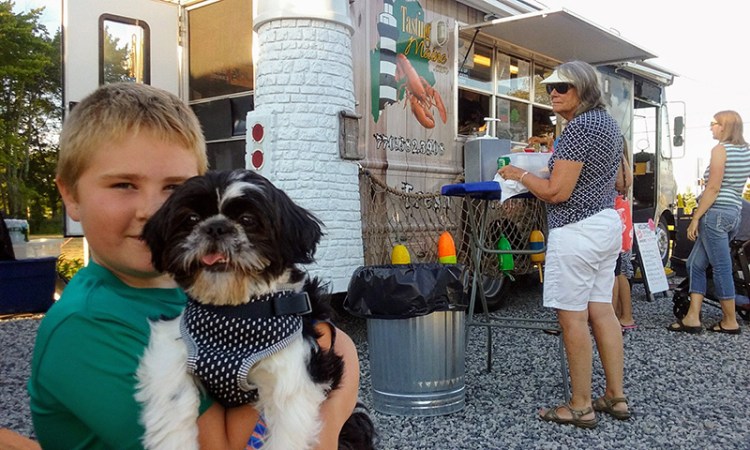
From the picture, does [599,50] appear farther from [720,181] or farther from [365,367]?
[365,367]

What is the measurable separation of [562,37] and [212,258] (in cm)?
740

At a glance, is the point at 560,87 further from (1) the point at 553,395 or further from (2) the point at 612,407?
(1) the point at 553,395

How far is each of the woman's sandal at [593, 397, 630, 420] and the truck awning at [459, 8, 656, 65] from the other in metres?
4.31

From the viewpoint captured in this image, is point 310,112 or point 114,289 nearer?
point 114,289

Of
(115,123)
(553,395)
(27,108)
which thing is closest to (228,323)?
(115,123)

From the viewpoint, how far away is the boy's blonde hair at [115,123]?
1605 mm

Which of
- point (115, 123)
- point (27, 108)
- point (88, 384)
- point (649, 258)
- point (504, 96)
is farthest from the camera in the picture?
point (27, 108)

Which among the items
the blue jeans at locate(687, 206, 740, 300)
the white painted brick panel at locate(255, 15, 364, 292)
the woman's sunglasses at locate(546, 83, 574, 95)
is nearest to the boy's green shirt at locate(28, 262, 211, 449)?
the woman's sunglasses at locate(546, 83, 574, 95)

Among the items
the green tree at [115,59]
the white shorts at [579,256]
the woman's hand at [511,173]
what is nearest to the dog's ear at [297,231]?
the white shorts at [579,256]

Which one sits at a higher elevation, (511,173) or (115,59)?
(115,59)

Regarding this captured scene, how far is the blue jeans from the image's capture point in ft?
21.9

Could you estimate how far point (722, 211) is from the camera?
6660mm

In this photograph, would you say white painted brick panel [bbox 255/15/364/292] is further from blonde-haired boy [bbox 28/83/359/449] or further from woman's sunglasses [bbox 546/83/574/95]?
blonde-haired boy [bbox 28/83/359/449]

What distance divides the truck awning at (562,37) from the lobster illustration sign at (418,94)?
96 centimetres
